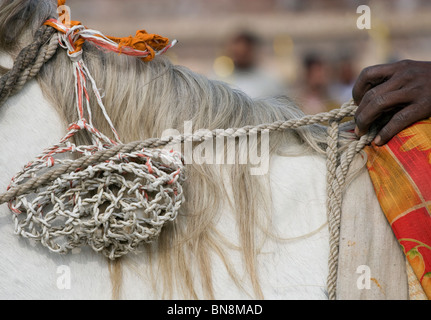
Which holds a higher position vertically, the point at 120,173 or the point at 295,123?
the point at 295,123

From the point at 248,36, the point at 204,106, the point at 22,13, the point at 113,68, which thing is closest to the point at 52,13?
the point at 22,13

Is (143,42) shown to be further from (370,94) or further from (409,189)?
(409,189)

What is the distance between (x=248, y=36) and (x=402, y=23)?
4476 millimetres

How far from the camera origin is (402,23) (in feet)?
26.7

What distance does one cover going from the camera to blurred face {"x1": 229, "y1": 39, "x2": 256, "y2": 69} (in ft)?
14.8

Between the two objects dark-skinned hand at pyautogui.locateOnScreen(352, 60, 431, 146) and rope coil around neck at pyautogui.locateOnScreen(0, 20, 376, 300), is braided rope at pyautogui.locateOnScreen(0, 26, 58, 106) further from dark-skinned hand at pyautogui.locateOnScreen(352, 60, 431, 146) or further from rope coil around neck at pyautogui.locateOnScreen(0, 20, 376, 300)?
dark-skinned hand at pyautogui.locateOnScreen(352, 60, 431, 146)

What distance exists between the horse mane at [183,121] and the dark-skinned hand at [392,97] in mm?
101

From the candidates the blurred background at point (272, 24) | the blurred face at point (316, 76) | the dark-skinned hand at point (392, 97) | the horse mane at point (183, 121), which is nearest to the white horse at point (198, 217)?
the horse mane at point (183, 121)

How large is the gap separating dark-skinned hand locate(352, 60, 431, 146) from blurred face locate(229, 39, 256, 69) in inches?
129

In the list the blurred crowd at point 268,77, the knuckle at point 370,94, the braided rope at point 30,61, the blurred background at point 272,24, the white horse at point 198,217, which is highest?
the blurred background at point 272,24

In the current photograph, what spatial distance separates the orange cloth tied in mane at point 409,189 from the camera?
3.70ft

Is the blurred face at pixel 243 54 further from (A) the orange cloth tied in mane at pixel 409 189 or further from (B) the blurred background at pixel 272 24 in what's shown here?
(A) the orange cloth tied in mane at pixel 409 189

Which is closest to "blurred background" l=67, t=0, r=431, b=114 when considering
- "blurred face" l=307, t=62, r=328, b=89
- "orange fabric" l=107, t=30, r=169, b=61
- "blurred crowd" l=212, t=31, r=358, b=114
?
"blurred crowd" l=212, t=31, r=358, b=114
